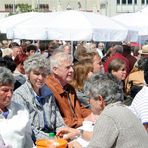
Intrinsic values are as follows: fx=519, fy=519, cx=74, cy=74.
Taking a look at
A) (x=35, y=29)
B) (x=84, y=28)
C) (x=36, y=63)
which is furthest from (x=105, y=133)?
(x=35, y=29)

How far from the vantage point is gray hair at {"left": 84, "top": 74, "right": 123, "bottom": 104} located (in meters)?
4.20

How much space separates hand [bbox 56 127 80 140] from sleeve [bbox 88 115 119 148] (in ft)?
4.33

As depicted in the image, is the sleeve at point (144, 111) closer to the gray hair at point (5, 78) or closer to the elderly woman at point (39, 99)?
the elderly woman at point (39, 99)

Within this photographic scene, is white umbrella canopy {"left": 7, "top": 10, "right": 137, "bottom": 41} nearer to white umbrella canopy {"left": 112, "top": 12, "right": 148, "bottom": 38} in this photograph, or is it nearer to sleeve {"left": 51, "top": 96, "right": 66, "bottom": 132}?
white umbrella canopy {"left": 112, "top": 12, "right": 148, "bottom": 38}

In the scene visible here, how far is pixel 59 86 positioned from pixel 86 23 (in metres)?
4.56

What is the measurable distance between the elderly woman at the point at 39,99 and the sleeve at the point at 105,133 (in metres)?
1.60

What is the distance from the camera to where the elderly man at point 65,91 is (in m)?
6.03

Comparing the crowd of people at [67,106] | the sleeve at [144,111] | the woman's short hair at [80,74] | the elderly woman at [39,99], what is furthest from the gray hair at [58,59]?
the sleeve at [144,111]

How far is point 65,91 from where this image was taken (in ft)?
20.2

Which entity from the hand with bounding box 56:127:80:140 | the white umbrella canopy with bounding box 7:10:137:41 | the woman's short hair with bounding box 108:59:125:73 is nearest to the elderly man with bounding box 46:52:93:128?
the hand with bounding box 56:127:80:140

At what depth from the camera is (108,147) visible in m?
3.82

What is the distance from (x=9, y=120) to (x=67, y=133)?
2.59 feet

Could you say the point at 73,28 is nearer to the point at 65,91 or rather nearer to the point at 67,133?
the point at 65,91

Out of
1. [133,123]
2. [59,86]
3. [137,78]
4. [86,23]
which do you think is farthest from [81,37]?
[133,123]
